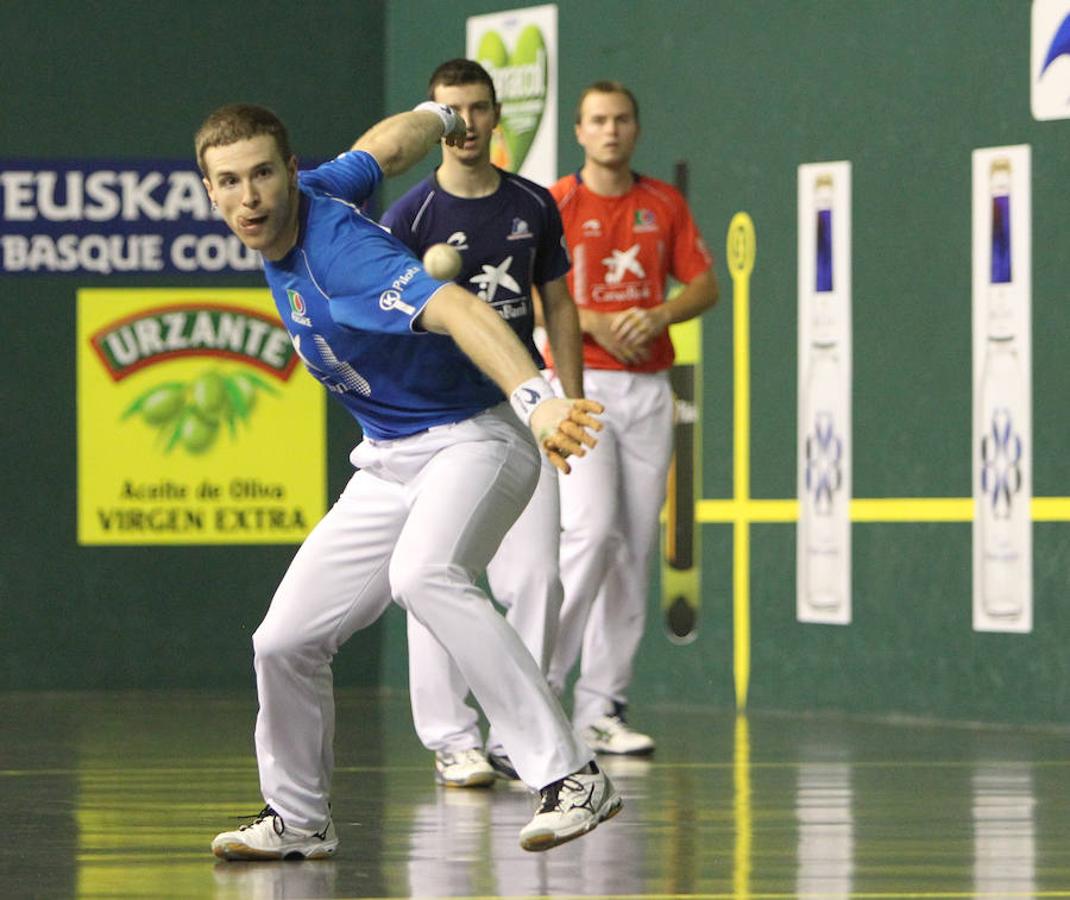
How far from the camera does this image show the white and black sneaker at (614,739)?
6855 mm

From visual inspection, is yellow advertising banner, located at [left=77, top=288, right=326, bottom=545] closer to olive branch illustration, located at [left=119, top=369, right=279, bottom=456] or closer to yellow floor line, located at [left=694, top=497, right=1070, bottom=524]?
olive branch illustration, located at [left=119, top=369, right=279, bottom=456]

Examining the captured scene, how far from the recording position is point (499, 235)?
6102 millimetres

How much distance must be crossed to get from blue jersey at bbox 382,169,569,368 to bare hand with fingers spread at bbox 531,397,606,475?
203 cm

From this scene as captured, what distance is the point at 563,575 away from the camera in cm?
683

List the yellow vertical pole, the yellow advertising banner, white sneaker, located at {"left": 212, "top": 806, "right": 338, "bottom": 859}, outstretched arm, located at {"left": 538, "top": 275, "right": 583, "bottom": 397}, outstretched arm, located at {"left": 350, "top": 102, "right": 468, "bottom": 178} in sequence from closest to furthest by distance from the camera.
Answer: white sneaker, located at {"left": 212, "top": 806, "right": 338, "bottom": 859}
outstretched arm, located at {"left": 350, "top": 102, "right": 468, "bottom": 178}
outstretched arm, located at {"left": 538, "top": 275, "right": 583, "bottom": 397}
the yellow vertical pole
the yellow advertising banner

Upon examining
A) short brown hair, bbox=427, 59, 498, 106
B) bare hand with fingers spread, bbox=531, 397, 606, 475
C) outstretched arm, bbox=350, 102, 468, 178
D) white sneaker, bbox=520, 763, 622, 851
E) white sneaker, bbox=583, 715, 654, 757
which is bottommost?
white sneaker, bbox=583, 715, 654, 757

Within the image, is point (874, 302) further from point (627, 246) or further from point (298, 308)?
point (298, 308)

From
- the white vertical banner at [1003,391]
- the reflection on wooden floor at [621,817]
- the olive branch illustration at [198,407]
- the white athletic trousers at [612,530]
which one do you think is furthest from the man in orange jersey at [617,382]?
the olive branch illustration at [198,407]

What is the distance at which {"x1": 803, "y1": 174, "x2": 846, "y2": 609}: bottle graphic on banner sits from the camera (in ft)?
27.2

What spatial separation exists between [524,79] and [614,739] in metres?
3.34

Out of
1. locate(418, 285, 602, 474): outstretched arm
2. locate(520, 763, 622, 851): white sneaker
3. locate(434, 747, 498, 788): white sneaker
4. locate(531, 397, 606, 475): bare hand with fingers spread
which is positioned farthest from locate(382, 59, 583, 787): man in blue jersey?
locate(531, 397, 606, 475): bare hand with fingers spread

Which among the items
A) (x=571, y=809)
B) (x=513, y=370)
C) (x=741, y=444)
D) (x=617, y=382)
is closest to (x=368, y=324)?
(x=513, y=370)

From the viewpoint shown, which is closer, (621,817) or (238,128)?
(238,128)

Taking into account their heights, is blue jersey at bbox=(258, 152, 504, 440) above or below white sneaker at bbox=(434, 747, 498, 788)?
above
